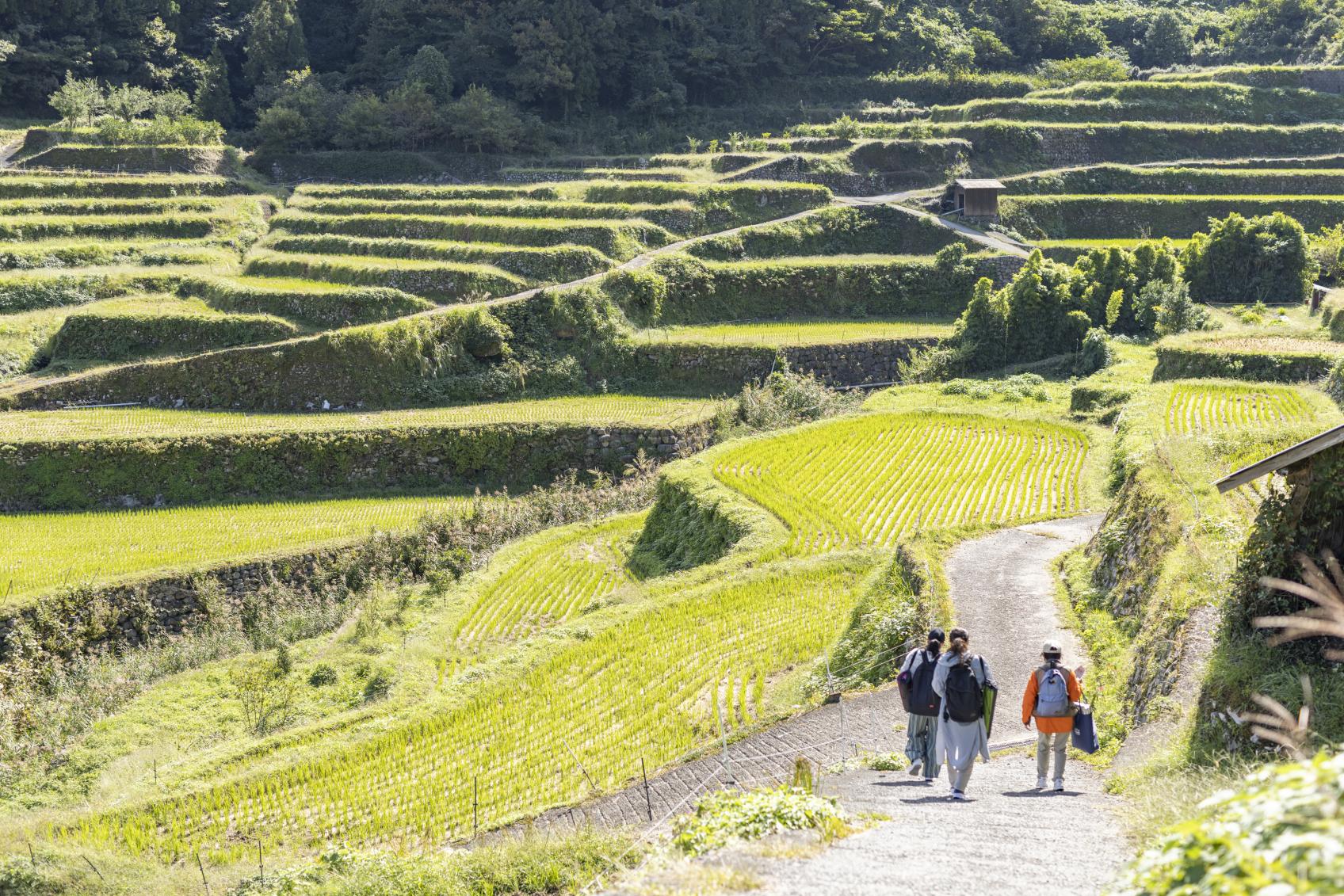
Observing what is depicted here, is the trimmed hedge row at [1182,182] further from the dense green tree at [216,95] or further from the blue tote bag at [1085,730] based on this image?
the blue tote bag at [1085,730]

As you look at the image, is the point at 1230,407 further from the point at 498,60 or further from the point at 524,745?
the point at 498,60

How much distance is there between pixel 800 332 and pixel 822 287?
4.14 m

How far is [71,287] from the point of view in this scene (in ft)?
136

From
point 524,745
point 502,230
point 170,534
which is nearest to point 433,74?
point 502,230

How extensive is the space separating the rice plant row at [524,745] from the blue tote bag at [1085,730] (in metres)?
5.38

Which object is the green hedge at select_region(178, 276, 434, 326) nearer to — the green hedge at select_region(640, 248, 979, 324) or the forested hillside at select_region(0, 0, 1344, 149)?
the green hedge at select_region(640, 248, 979, 324)

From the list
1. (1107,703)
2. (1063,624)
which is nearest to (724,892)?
(1107,703)

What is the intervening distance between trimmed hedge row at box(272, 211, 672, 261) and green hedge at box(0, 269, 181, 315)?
603 centimetres

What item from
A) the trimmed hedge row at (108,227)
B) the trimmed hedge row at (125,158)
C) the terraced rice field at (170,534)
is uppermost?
the trimmed hedge row at (125,158)

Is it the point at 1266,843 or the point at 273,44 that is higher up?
the point at 273,44

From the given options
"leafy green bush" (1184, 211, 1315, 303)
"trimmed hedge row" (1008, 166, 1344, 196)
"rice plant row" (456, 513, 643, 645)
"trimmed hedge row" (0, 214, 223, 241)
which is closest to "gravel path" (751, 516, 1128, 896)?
"rice plant row" (456, 513, 643, 645)

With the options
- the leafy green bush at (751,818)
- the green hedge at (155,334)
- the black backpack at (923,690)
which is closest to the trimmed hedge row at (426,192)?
the green hedge at (155,334)

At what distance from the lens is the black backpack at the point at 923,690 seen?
1039 centimetres

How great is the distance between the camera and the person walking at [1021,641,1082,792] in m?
10.0
